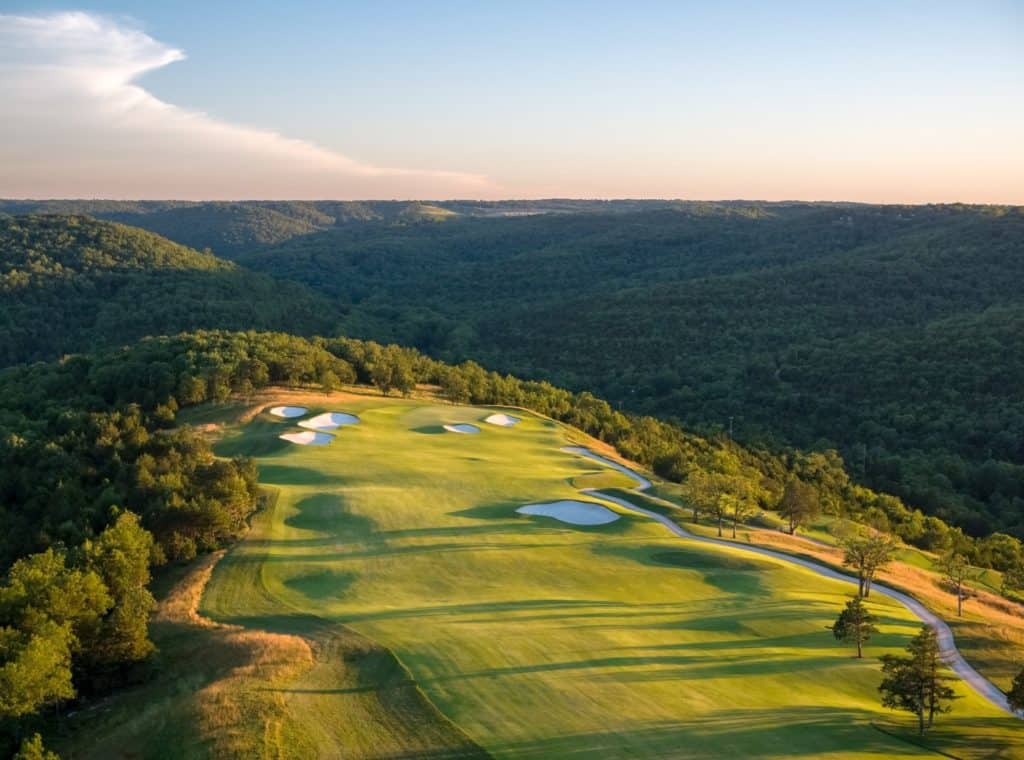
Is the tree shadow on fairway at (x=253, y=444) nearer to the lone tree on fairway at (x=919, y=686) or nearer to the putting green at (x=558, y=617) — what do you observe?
the putting green at (x=558, y=617)

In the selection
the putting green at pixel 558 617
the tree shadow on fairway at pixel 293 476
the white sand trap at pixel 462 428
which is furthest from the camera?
the white sand trap at pixel 462 428

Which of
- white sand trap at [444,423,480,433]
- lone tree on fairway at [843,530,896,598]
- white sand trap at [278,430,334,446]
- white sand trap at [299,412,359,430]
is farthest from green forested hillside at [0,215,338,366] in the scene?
lone tree on fairway at [843,530,896,598]

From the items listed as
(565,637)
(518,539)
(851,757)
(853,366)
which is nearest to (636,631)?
(565,637)

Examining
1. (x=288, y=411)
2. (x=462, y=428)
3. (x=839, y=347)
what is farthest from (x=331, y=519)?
(x=839, y=347)

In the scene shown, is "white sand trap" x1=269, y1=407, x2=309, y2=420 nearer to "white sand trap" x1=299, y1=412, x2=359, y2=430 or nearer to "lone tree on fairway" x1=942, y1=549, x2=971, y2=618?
"white sand trap" x1=299, y1=412, x2=359, y2=430

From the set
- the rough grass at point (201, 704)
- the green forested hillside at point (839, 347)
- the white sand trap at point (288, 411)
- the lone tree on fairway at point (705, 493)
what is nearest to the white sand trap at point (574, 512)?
the lone tree on fairway at point (705, 493)

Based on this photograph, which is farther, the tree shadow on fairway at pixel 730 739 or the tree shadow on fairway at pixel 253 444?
the tree shadow on fairway at pixel 253 444
